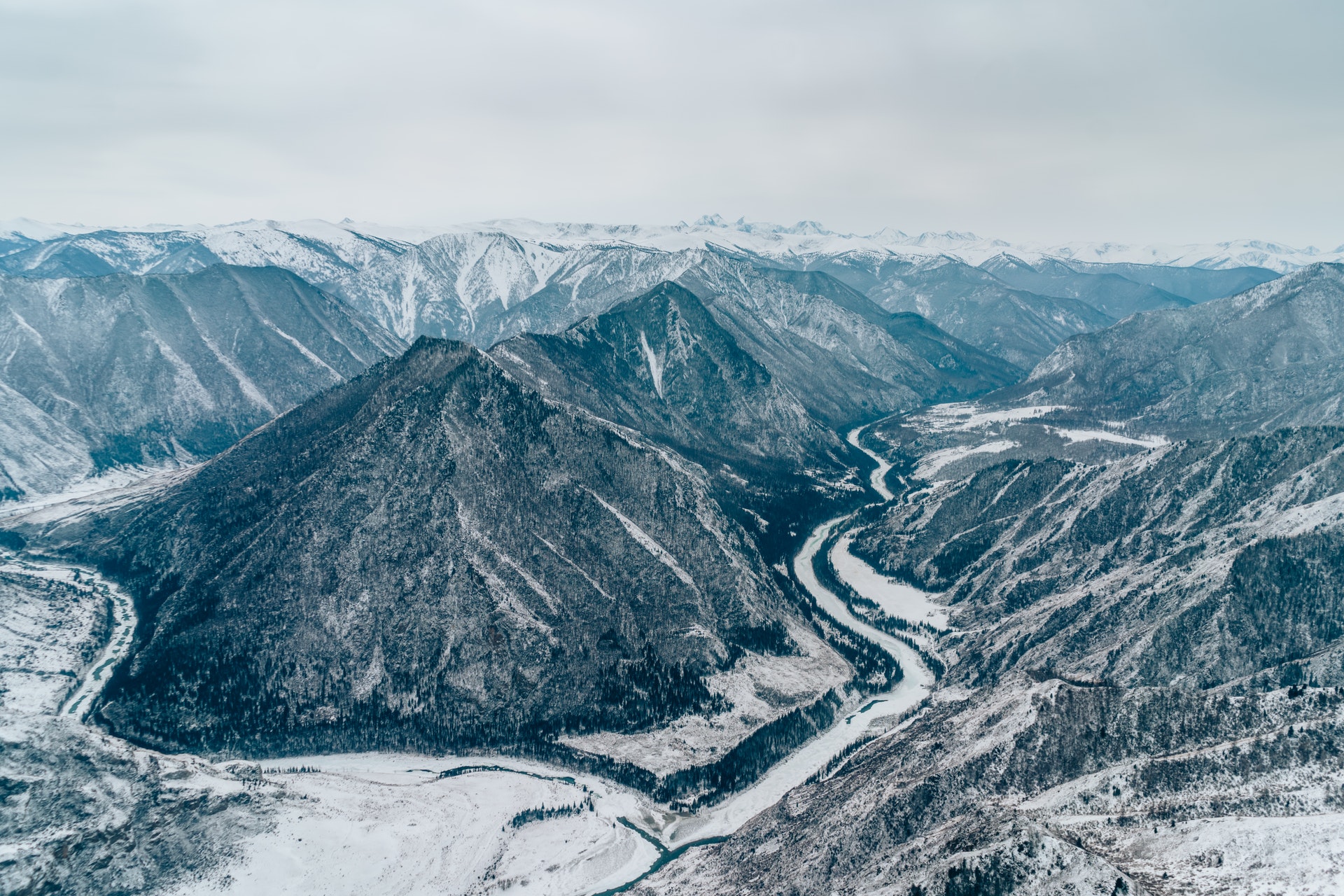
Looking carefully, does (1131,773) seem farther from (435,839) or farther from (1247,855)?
(435,839)

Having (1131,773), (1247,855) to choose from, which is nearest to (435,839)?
(1131,773)

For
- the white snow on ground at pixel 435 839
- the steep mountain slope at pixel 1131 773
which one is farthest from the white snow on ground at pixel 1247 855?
the white snow on ground at pixel 435 839

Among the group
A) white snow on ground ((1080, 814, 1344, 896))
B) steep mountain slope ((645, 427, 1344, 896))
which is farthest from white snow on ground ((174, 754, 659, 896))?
white snow on ground ((1080, 814, 1344, 896))

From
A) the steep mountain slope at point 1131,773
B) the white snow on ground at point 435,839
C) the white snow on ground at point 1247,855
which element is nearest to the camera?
the white snow on ground at point 1247,855

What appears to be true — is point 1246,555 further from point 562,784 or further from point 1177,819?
point 562,784

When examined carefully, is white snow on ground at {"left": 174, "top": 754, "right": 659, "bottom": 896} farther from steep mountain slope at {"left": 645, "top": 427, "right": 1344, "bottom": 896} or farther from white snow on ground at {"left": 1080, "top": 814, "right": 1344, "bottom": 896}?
white snow on ground at {"left": 1080, "top": 814, "right": 1344, "bottom": 896}

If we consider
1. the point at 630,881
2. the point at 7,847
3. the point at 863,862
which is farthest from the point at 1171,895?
the point at 7,847

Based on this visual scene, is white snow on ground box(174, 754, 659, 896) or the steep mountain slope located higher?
the steep mountain slope

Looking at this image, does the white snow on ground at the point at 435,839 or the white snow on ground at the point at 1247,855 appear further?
the white snow on ground at the point at 435,839

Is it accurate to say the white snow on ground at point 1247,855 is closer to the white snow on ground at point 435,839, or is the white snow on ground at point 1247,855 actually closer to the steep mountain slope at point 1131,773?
the steep mountain slope at point 1131,773
